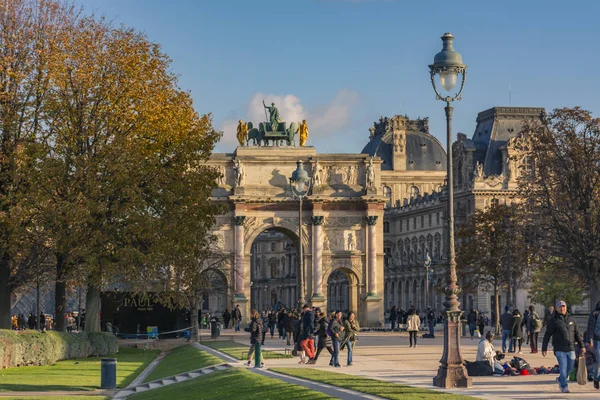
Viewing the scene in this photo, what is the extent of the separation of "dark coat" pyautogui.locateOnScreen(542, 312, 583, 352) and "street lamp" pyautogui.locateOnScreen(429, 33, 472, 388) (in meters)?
2.32

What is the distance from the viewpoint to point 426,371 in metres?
39.3

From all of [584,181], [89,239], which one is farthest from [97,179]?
[584,181]

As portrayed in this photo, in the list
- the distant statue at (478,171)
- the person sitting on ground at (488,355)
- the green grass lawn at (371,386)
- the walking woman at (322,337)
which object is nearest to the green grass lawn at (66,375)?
the walking woman at (322,337)

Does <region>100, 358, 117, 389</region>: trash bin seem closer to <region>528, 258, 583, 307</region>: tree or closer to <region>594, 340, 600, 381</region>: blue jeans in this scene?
<region>594, 340, 600, 381</region>: blue jeans

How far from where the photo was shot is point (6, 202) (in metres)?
56.7

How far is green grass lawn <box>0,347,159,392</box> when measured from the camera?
133 ft

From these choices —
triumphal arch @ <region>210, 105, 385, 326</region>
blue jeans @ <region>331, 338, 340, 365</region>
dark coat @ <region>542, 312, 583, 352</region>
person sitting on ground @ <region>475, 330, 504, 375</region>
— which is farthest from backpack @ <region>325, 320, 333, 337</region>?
triumphal arch @ <region>210, 105, 385, 326</region>

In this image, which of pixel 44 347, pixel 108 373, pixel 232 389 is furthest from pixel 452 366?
pixel 44 347

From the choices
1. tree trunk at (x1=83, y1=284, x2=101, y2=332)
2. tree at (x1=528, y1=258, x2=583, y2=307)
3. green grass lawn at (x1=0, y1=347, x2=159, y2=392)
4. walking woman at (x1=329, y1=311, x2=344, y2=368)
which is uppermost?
tree at (x1=528, y1=258, x2=583, y2=307)

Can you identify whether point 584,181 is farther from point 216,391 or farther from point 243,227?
point 243,227

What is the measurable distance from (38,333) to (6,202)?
7.41 m

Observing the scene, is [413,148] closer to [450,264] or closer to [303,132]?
[303,132]

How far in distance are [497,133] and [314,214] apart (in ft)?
152

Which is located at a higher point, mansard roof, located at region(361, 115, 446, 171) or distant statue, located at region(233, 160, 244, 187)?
mansard roof, located at region(361, 115, 446, 171)
